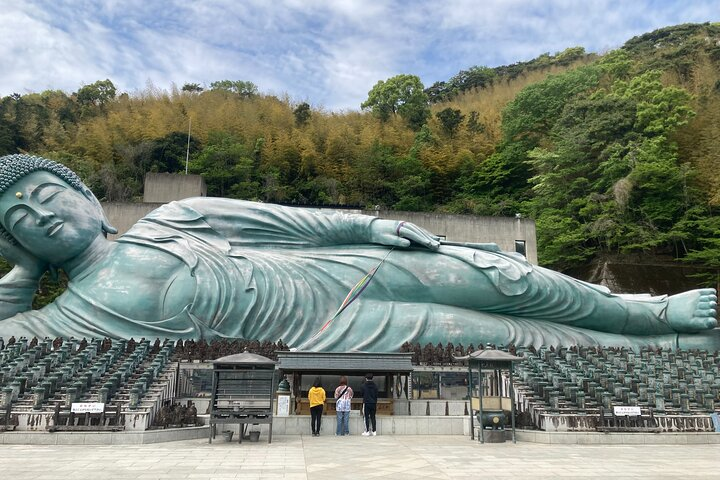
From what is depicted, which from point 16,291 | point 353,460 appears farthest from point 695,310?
point 16,291

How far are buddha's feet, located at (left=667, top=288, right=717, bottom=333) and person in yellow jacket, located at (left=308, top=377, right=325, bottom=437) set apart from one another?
35.4ft

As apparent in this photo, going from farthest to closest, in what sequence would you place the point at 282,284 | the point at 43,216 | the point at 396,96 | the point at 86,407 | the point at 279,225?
the point at 396,96 → the point at 279,225 → the point at 282,284 → the point at 43,216 → the point at 86,407

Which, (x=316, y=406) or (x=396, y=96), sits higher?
(x=396, y=96)

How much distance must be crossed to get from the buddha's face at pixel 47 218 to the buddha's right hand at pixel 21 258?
0.90 ft

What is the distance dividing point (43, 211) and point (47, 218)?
0.20m

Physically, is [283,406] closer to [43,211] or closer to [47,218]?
[47,218]

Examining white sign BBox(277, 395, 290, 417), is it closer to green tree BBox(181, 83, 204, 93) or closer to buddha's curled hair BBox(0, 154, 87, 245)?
buddha's curled hair BBox(0, 154, 87, 245)

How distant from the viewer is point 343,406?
972cm

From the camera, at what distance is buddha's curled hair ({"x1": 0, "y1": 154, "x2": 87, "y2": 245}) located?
14.1 meters

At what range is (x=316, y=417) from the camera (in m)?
9.67

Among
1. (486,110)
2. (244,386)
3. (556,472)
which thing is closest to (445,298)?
(244,386)

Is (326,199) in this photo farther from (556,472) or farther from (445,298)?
(556,472)

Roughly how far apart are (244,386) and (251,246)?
293 inches

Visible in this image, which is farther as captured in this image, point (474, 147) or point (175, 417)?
point (474, 147)
